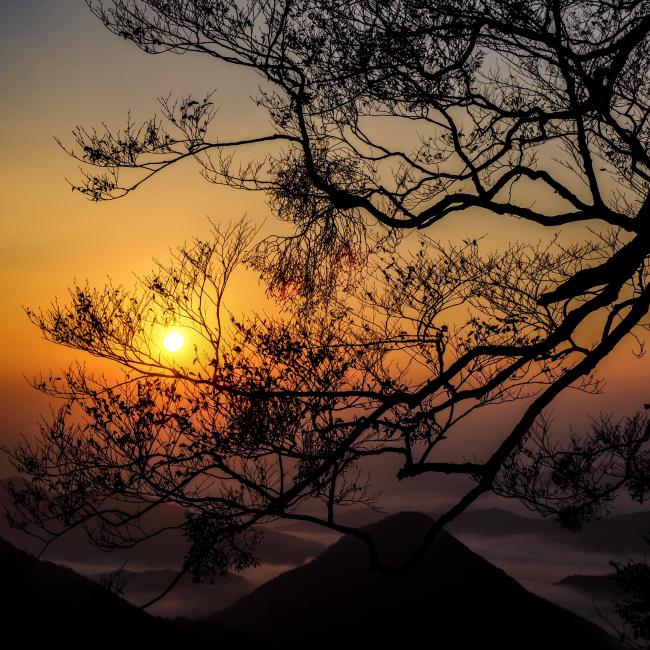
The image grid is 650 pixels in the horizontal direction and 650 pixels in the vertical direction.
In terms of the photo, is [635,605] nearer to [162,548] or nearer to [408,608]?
[408,608]

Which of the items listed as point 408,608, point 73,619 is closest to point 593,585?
point 408,608

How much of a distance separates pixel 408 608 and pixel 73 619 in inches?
1198

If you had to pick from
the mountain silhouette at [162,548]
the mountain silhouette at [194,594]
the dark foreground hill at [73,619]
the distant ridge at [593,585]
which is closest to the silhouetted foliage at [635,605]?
the dark foreground hill at [73,619]

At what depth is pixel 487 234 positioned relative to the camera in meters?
10.3

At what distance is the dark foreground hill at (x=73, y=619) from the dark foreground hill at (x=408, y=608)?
4930 millimetres

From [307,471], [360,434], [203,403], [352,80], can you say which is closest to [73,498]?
[203,403]

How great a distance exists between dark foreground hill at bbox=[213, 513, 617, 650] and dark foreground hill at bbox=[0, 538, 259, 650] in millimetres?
4930

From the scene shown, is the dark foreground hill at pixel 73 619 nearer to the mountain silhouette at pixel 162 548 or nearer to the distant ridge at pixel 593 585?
the distant ridge at pixel 593 585

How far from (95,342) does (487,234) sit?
6059 mm

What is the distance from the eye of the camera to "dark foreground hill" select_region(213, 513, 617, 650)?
3562cm

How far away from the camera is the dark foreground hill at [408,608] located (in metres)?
35.6

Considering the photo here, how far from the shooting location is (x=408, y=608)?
1451 inches

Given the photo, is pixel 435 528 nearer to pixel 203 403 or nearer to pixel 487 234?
pixel 203 403

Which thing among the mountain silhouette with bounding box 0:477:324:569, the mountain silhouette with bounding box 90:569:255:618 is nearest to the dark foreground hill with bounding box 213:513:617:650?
the mountain silhouette with bounding box 90:569:255:618
